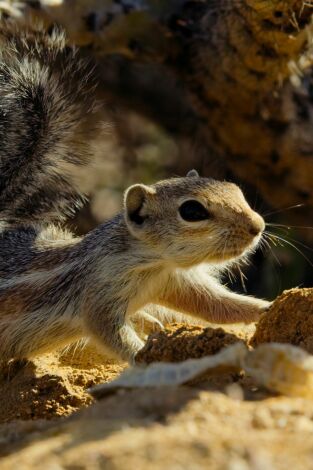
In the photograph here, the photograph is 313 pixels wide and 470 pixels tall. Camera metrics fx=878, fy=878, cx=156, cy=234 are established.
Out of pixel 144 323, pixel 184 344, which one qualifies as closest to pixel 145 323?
pixel 144 323

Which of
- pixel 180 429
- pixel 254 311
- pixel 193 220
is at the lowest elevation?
pixel 254 311

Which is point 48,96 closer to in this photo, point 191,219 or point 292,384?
point 191,219

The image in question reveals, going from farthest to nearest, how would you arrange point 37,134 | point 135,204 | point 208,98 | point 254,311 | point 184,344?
point 208,98 → point 37,134 → point 254,311 → point 135,204 → point 184,344

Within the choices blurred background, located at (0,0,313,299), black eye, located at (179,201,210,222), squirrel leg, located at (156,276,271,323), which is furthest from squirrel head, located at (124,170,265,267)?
blurred background, located at (0,0,313,299)

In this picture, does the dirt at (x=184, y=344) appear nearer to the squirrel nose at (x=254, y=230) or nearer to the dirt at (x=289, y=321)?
the dirt at (x=289, y=321)

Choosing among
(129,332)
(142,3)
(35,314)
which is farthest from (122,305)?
(142,3)

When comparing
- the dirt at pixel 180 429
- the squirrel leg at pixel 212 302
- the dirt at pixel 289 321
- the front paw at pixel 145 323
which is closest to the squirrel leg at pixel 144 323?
the front paw at pixel 145 323

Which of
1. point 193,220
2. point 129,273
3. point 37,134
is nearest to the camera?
point 193,220

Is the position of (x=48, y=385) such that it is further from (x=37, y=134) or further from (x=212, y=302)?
(x=37, y=134)
